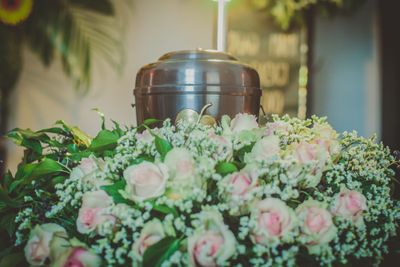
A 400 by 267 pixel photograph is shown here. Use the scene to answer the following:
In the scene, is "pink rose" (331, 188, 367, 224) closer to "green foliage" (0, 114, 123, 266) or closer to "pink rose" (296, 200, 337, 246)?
"pink rose" (296, 200, 337, 246)

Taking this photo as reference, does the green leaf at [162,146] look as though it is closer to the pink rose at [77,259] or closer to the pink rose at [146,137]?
the pink rose at [146,137]

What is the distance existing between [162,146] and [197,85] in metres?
0.24

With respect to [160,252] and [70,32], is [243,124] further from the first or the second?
[70,32]

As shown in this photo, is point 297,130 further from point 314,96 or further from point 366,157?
point 314,96

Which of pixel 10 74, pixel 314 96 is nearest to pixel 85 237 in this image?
pixel 10 74

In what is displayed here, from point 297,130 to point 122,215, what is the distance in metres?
0.37

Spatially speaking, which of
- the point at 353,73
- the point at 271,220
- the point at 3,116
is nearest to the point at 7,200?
the point at 271,220

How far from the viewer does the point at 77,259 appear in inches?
24.0

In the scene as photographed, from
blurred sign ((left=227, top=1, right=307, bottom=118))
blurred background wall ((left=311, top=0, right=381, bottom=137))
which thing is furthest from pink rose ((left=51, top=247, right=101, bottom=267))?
blurred background wall ((left=311, top=0, right=381, bottom=137))

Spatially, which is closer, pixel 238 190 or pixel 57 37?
pixel 238 190

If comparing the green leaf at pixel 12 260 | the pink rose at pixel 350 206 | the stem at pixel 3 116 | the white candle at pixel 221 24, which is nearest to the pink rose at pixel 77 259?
the green leaf at pixel 12 260

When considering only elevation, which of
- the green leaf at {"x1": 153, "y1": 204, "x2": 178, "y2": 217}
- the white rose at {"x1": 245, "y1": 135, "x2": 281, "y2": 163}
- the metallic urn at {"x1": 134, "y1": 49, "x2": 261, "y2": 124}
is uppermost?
the metallic urn at {"x1": 134, "y1": 49, "x2": 261, "y2": 124}

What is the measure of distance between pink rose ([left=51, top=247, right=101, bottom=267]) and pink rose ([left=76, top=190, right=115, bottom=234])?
43 mm

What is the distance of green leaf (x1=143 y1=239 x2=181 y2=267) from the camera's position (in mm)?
583
